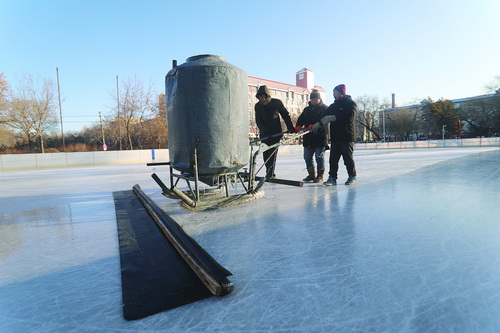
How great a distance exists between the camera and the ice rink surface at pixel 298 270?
4.14 feet

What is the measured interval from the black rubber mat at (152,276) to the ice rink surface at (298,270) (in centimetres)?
6

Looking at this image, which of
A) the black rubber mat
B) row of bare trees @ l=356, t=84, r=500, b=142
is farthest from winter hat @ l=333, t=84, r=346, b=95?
row of bare trees @ l=356, t=84, r=500, b=142

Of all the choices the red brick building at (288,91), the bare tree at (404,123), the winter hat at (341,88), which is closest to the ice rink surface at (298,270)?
the winter hat at (341,88)

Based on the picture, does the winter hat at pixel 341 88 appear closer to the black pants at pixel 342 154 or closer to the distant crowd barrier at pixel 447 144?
the black pants at pixel 342 154

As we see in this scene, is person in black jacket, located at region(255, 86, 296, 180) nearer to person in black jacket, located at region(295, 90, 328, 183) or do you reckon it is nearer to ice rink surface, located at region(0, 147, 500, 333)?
person in black jacket, located at region(295, 90, 328, 183)

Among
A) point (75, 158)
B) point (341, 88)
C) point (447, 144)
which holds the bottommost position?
point (447, 144)

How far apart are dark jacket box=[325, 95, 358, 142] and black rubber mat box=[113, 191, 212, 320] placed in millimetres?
3596

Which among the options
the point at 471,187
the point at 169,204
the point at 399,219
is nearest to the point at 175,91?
the point at 169,204

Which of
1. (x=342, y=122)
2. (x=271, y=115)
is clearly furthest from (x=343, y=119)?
(x=271, y=115)

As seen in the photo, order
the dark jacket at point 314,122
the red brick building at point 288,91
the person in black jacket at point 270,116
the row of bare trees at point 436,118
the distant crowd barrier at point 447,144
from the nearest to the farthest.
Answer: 1. the person in black jacket at point 270,116
2. the dark jacket at point 314,122
3. the distant crowd barrier at point 447,144
4. the row of bare trees at point 436,118
5. the red brick building at point 288,91

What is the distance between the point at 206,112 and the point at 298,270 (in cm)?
225

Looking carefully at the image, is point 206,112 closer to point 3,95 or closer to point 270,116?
point 270,116

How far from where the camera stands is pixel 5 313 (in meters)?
1.42

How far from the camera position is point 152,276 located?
5.76 ft
